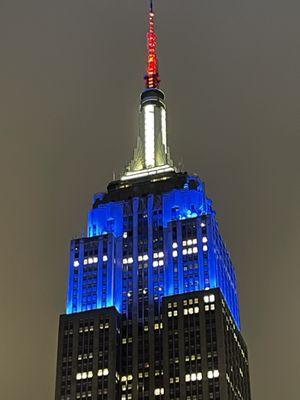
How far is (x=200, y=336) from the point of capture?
193 meters

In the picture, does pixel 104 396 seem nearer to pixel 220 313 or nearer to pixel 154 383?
pixel 154 383

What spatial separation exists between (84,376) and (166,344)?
20886 mm

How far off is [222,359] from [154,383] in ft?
57.9

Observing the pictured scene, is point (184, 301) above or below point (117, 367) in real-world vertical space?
above

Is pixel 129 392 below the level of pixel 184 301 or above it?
below

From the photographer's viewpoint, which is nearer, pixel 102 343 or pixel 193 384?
pixel 193 384

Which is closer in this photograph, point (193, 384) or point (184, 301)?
point (193, 384)

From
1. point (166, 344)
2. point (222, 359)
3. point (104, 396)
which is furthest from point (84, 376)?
point (222, 359)

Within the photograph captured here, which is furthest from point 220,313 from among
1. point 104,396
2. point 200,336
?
point 104,396

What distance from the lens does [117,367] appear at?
648 ft

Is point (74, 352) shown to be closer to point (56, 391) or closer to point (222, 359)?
point (56, 391)

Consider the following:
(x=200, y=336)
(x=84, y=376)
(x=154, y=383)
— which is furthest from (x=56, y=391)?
(x=200, y=336)

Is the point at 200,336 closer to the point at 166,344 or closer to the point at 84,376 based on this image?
the point at 166,344

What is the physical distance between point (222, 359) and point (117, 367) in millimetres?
26209
